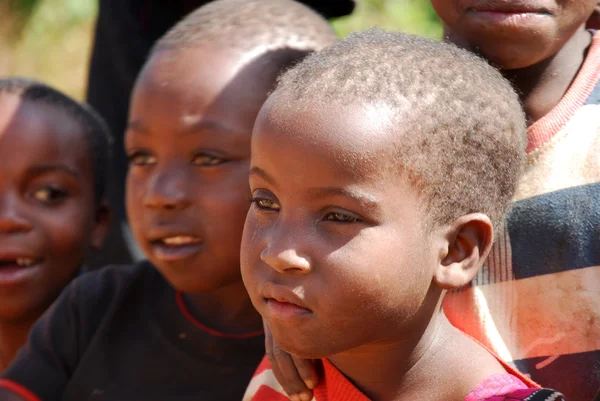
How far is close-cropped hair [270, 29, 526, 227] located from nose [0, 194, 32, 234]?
1363mm

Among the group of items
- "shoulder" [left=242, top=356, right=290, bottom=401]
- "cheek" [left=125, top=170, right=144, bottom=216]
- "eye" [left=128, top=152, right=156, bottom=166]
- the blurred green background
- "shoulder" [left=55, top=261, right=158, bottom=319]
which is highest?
"eye" [left=128, top=152, right=156, bottom=166]

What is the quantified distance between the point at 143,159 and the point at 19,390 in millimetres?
707

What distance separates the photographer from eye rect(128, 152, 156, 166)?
2359mm

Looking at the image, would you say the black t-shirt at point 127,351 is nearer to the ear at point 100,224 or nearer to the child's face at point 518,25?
the ear at point 100,224

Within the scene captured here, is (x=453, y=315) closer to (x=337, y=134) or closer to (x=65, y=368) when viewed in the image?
(x=337, y=134)

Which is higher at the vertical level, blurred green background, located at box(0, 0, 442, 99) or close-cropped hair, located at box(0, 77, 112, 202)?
close-cropped hair, located at box(0, 77, 112, 202)

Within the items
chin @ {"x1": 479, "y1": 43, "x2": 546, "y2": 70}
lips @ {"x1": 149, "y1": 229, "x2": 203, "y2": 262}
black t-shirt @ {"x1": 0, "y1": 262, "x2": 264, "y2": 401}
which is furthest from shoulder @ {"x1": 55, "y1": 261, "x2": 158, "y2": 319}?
chin @ {"x1": 479, "y1": 43, "x2": 546, "y2": 70}

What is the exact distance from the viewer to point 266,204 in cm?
174

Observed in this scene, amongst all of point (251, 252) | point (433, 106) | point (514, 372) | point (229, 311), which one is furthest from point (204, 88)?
point (514, 372)

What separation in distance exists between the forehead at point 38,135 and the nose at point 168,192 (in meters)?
0.80

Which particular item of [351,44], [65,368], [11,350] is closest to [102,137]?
[11,350]

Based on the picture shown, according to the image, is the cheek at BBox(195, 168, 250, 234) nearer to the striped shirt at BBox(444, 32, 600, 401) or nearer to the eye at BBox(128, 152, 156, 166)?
the eye at BBox(128, 152, 156, 166)

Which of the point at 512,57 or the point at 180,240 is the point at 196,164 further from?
the point at 512,57

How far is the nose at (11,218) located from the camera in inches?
110
